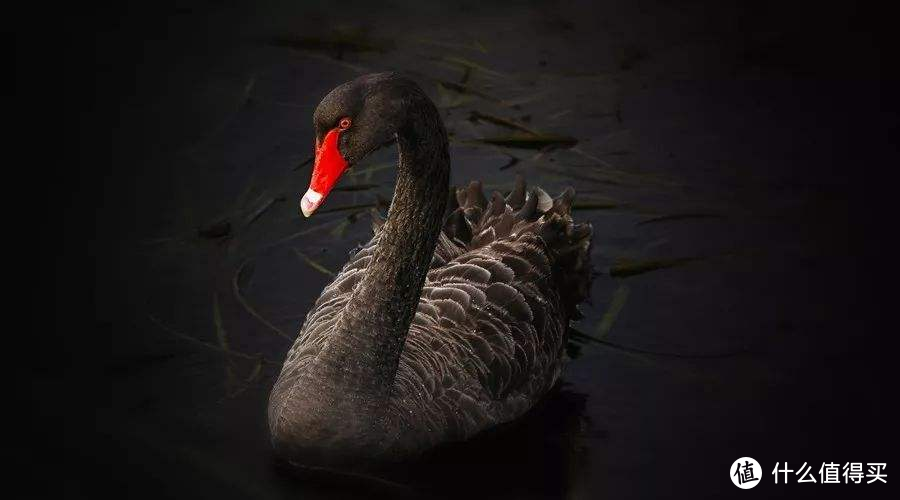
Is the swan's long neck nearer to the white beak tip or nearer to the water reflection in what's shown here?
the water reflection

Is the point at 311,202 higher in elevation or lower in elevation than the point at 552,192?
lower

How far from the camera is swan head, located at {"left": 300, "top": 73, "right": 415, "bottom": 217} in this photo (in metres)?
5.27

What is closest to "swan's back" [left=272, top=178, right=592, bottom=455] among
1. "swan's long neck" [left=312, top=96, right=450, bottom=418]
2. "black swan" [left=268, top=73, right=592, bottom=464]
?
"black swan" [left=268, top=73, right=592, bottom=464]

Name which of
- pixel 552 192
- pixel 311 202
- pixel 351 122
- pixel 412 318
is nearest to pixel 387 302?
pixel 412 318

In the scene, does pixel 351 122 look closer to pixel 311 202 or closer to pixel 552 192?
pixel 311 202

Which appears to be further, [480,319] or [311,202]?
[480,319]

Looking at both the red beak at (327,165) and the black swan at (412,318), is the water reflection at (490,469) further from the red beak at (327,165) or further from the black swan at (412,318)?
the red beak at (327,165)

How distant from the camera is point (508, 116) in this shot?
8.88 m

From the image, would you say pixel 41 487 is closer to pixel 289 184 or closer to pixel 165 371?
pixel 165 371

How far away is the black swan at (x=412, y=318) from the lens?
5395 millimetres

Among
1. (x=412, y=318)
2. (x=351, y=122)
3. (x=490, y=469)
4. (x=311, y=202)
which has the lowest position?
(x=490, y=469)

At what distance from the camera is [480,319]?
6215 millimetres

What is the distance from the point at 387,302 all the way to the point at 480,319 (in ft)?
1.97

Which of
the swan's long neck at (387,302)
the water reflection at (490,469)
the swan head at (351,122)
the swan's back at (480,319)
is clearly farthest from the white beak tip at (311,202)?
the water reflection at (490,469)
